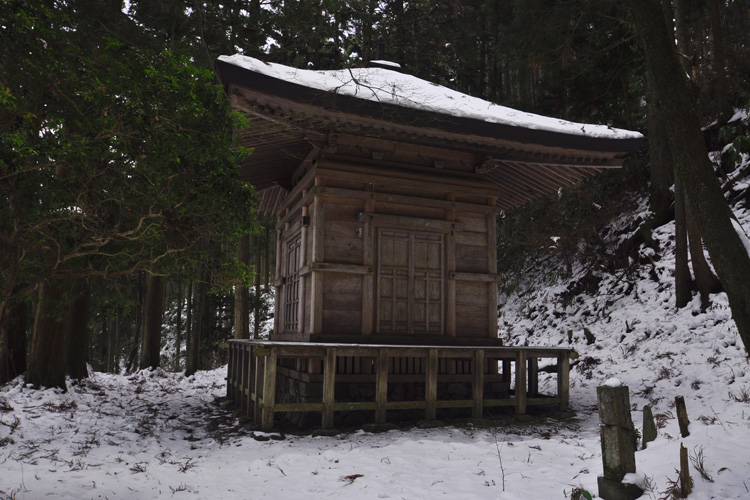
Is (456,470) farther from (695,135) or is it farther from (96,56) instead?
(96,56)

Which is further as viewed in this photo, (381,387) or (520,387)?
(520,387)

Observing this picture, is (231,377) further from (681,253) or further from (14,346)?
(681,253)

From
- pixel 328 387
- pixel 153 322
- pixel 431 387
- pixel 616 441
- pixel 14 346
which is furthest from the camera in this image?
pixel 153 322

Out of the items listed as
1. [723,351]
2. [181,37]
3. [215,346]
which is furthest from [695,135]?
[215,346]

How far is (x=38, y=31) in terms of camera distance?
5520 mm

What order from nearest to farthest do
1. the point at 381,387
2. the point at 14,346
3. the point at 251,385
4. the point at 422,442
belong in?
the point at 422,442
the point at 381,387
the point at 251,385
the point at 14,346

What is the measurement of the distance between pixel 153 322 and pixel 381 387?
10646 mm

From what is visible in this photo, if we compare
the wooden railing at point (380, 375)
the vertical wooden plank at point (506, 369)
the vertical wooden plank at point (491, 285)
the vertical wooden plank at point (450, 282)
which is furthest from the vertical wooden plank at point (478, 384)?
the vertical wooden plank at point (506, 369)

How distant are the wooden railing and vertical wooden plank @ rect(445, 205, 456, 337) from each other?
0.66m

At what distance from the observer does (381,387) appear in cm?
840

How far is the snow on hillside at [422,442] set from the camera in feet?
16.4

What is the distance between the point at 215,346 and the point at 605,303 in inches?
607

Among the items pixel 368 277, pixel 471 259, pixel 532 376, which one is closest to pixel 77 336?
pixel 368 277

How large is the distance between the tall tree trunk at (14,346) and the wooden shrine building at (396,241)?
17.7ft
